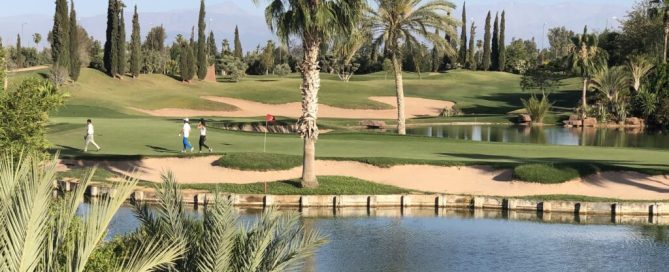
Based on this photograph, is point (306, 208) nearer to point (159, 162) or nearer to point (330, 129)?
point (159, 162)

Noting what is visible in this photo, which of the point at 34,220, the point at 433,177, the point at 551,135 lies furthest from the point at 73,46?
the point at 34,220

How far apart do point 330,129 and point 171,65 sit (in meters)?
66.4

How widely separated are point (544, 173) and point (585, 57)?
53.6 metres

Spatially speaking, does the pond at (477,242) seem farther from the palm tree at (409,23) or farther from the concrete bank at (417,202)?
the palm tree at (409,23)

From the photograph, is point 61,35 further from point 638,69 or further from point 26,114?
point 26,114

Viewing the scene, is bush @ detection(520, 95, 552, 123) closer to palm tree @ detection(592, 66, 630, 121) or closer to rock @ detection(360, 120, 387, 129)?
palm tree @ detection(592, 66, 630, 121)

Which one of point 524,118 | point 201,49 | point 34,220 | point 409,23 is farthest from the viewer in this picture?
point 201,49

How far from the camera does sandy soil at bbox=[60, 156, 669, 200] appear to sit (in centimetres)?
3089

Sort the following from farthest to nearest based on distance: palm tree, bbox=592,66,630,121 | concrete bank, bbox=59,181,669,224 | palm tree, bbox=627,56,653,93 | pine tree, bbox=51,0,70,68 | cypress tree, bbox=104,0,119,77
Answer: cypress tree, bbox=104,0,119,77 → palm tree, bbox=627,56,653,93 → pine tree, bbox=51,0,70,68 → palm tree, bbox=592,66,630,121 → concrete bank, bbox=59,181,669,224

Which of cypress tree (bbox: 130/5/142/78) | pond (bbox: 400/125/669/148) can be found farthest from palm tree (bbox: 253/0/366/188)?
cypress tree (bbox: 130/5/142/78)

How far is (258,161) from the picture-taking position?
3322cm

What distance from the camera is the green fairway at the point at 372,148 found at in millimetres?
35812

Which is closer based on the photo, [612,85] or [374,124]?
[374,124]

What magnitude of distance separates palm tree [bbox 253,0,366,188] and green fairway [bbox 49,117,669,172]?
6.50 metres
